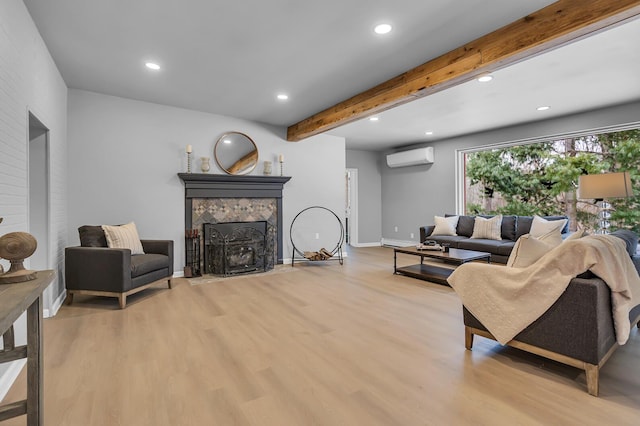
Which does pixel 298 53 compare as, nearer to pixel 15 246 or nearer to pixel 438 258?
pixel 15 246

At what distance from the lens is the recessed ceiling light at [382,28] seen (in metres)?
2.72

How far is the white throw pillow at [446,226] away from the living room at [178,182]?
820mm

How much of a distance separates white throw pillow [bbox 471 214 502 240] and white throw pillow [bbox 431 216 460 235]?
0.42 metres

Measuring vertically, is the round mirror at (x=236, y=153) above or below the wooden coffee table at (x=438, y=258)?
above

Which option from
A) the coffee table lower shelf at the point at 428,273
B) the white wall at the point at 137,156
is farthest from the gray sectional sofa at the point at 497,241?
the white wall at the point at 137,156

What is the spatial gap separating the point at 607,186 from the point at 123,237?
564 cm

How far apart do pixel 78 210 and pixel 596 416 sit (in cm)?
536

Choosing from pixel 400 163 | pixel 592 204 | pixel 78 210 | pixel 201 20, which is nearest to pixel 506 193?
pixel 592 204

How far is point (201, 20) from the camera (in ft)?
8.70

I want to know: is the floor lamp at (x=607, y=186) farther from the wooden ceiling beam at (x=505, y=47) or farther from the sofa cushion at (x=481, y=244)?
the wooden ceiling beam at (x=505, y=47)

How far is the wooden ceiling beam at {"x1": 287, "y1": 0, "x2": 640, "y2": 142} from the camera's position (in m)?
2.17

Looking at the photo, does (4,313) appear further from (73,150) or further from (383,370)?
(73,150)

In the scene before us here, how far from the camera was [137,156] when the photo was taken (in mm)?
4676

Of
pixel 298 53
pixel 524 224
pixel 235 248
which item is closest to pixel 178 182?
pixel 235 248
